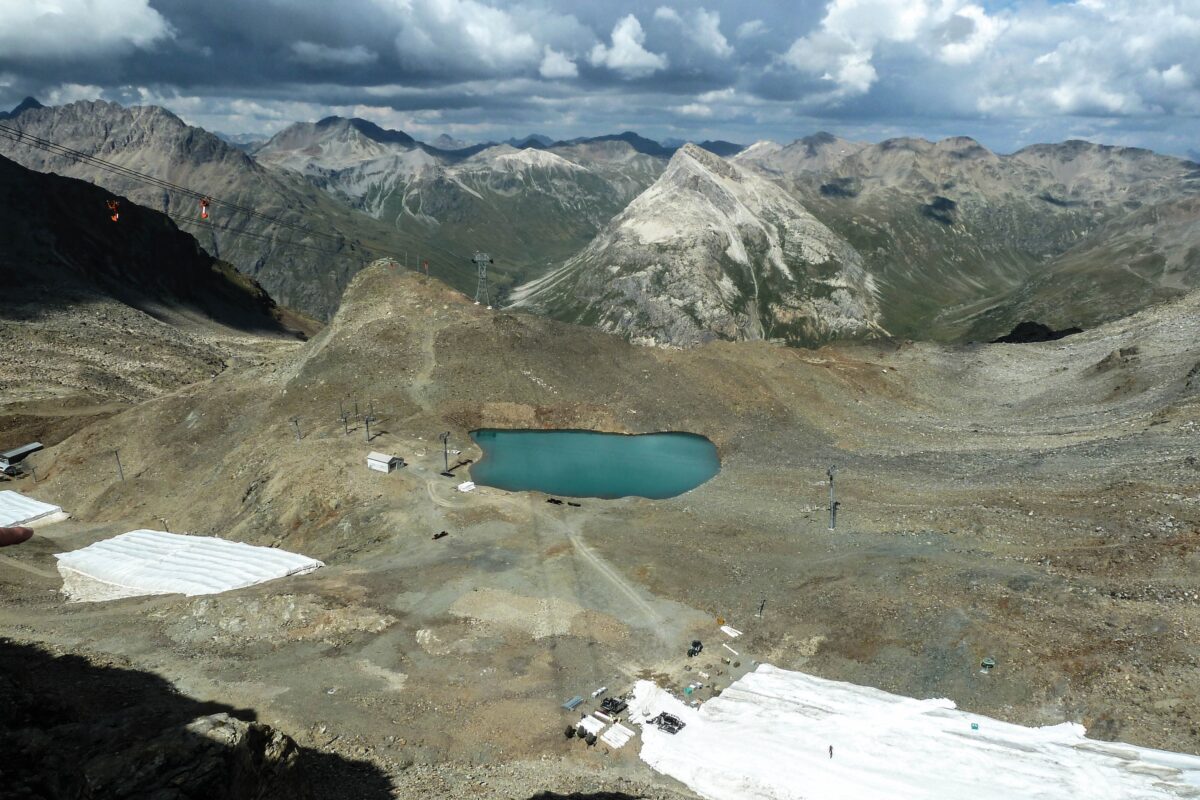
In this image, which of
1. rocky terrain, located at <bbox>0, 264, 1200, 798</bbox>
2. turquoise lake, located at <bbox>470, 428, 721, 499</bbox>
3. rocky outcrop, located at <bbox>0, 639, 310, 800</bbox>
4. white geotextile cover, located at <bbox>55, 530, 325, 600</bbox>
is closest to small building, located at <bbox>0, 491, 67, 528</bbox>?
rocky terrain, located at <bbox>0, 264, 1200, 798</bbox>

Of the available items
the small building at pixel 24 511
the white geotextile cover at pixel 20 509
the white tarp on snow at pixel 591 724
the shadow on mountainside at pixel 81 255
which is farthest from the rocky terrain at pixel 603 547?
the shadow on mountainside at pixel 81 255

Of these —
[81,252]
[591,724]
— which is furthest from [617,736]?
[81,252]

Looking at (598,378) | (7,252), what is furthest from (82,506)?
(7,252)

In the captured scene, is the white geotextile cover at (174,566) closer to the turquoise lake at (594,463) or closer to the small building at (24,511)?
the small building at (24,511)

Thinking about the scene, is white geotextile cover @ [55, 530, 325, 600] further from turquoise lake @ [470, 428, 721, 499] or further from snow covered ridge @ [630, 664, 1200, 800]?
snow covered ridge @ [630, 664, 1200, 800]

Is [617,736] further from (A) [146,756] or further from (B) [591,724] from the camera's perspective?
(A) [146,756]

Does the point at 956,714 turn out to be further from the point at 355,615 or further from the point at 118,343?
the point at 118,343
